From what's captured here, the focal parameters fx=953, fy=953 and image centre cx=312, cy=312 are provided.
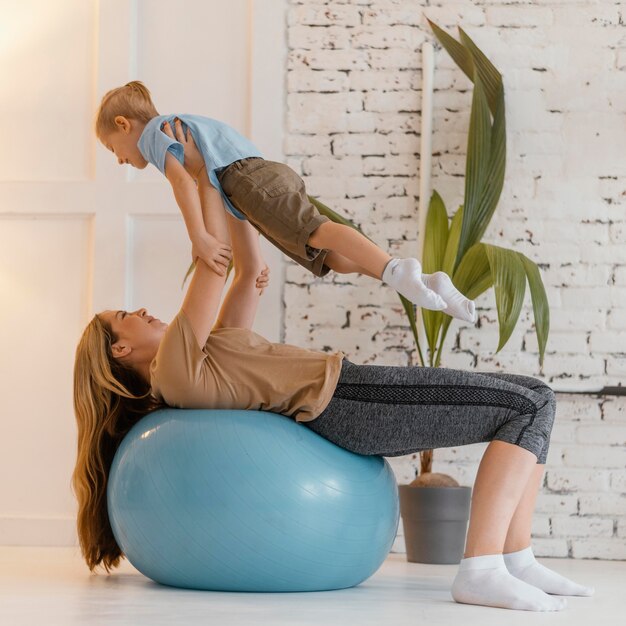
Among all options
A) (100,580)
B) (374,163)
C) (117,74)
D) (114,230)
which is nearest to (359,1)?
(374,163)

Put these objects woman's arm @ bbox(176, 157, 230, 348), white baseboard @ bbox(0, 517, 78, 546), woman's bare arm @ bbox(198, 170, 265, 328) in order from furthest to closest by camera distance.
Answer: white baseboard @ bbox(0, 517, 78, 546) < woman's bare arm @ bbox(198, 170, 265, 328) < woman's arm @ bbox(176, 157, 230, 348)

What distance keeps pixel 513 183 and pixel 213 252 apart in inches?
62.3

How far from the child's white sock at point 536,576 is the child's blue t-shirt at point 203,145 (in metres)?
1.16

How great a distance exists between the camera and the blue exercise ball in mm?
2152

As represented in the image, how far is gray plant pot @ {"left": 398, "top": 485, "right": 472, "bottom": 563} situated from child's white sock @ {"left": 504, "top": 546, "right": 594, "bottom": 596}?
2.71 ft

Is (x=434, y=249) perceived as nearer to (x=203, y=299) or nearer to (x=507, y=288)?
(x=507, y=288)

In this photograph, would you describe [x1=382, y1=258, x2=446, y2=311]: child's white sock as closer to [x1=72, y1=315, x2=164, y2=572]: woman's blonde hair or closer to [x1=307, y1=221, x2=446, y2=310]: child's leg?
[x1=307, y1=221, x2=446, y2=310]: child's leg

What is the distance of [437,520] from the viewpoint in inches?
123

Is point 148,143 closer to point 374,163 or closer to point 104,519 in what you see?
point 104,519

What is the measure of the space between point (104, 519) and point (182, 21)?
2.02 meters

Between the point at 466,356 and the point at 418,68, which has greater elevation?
the point at 418,68

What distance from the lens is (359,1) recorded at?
3.59 m

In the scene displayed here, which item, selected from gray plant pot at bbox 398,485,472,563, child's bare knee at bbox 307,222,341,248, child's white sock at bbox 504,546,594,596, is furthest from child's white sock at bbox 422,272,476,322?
gray plant pot at bbox 398,485,472,563

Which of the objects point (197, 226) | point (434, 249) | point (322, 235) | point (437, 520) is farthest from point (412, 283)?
point (437, 520)
